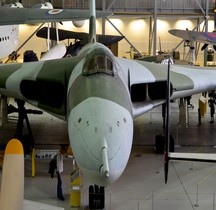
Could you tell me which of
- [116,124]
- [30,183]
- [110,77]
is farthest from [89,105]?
[30,183]

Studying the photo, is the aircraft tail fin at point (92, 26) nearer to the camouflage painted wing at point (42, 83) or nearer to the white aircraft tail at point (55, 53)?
the camouflage painted wing at point (42, 83)

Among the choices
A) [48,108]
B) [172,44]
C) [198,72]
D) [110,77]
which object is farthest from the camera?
[172,44]

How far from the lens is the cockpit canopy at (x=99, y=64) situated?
9925mm

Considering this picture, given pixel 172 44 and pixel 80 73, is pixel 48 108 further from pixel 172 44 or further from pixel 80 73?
pixel 172 44

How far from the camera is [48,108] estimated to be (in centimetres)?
1133

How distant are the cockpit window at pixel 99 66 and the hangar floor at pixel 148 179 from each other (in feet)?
9.24

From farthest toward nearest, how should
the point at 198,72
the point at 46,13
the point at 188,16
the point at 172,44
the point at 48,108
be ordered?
the point at 172,44 < the point at 188,16 < the point at 46,13 < the point at 198,72 < the point at 48,108

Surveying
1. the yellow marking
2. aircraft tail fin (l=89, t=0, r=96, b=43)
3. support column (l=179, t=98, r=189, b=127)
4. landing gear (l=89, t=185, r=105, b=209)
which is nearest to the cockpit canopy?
landing gear (l=89, t=185, r=105, b=209)

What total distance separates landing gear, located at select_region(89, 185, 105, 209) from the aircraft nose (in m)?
1.96

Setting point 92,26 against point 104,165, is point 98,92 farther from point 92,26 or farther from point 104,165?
point 92,26

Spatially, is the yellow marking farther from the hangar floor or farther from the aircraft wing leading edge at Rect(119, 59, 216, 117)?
the aircraft wing leading edge at Rect(119, 59, 216, 117)

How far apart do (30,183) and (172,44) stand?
1074 inches

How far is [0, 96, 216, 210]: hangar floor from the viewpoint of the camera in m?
10.5

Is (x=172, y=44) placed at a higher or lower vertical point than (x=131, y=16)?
lower
